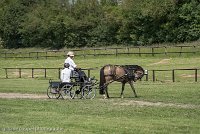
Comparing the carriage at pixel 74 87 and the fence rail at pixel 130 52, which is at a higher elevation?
the fence rail at pixel 130 52

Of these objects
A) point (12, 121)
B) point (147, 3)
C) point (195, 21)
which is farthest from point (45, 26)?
point (12, 121)

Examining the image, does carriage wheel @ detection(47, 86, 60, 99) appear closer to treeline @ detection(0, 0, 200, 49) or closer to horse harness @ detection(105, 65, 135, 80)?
horse harness @ detection(105, 65, 135, 80)

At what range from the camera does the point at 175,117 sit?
15.0 meters

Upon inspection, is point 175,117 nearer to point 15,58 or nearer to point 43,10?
point 15,58

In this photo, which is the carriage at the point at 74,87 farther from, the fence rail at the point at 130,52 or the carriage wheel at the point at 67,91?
the fence rail at the point at 130,52

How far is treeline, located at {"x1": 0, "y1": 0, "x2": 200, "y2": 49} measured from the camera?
72.9 m

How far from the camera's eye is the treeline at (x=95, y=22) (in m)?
72.9

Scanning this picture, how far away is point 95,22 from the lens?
8850 cm

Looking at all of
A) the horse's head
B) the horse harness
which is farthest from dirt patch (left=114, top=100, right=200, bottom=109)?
the horse's head

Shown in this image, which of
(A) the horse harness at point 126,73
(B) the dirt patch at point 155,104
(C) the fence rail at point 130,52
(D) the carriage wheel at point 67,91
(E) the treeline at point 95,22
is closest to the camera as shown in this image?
(B) the dirt patch at point 155,104

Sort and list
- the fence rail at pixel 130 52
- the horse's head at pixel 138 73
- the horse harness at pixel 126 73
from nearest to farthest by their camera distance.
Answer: the horse harness at pixel 126 73
the horse's head at pixel 138 73
the fence rail at pixel 130 52

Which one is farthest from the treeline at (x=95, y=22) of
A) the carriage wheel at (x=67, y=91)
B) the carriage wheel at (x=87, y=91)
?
the carriage wheel at (x=67, y=91)

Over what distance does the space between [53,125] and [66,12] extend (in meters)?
83.7

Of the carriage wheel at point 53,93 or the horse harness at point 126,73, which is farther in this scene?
the carriage wheel at point 53,93
